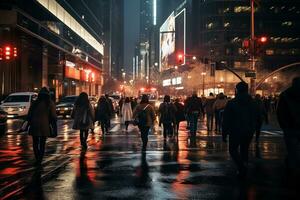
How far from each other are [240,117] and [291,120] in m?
1.16

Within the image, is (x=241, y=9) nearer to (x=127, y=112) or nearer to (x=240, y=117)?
(x=127, y=112)

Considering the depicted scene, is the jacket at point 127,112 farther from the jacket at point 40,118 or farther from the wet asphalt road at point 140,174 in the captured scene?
the jacket at point 40,118

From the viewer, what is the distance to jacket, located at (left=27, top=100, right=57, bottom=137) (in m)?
12.2

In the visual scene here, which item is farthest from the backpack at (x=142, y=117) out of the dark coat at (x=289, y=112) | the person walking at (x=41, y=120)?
the dark coat at (x=289, y=112)

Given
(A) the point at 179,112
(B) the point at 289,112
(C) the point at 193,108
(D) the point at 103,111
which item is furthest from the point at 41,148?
(D) the point at 103,111

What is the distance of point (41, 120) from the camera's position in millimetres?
12328

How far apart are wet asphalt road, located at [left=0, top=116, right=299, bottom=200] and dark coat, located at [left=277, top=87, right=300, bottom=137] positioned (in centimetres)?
108

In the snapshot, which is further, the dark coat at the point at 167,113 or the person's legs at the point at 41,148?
the dark coat at the point at 167,113

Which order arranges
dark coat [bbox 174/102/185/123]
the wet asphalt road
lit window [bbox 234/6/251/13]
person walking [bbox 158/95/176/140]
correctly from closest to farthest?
1. the wet asphalt road
2. person walking [bbox 158/95/176/140]
3. dark coat [bbox 174/102/185/123]
4. lit window [bbox 234/6/251/13]

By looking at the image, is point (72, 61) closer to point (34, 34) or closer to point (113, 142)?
point (34, 34)

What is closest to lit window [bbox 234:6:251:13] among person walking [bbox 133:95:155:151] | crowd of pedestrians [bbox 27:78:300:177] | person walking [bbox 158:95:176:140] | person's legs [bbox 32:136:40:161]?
crowd of pedestrians [bbox 27:78:300:177]

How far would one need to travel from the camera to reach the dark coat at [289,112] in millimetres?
Answer: 8960

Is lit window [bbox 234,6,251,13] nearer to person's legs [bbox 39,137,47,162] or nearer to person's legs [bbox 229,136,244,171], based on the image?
person's legs [bbox 39,137,47,162]

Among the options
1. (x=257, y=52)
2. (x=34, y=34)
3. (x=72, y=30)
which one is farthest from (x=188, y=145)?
(x=72, y=30)
